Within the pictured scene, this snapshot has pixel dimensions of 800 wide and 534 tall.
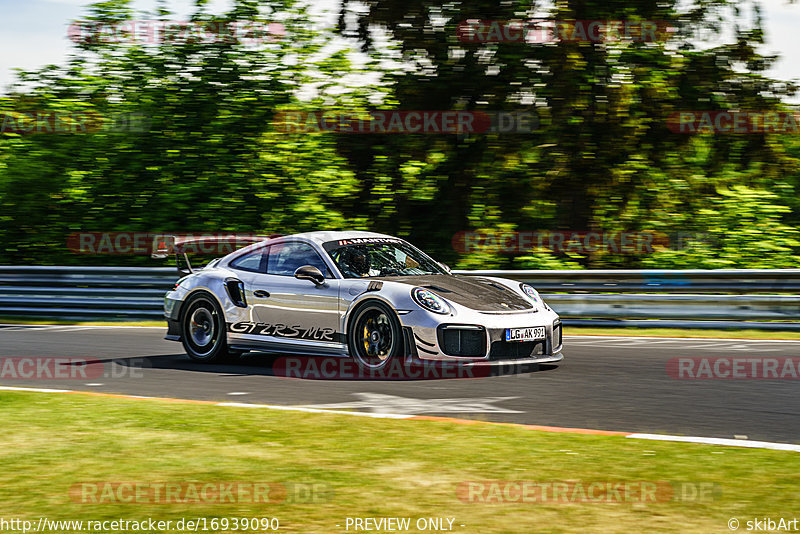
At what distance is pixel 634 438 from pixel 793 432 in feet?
3.36

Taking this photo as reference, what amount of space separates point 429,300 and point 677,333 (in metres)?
4.85

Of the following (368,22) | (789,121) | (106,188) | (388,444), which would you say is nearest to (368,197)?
(368,22)

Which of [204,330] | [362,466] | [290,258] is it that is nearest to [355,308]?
[290,258]

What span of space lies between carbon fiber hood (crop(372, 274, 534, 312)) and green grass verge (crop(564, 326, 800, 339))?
352 centimetres

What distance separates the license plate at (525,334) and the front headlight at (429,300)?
567 millimetres

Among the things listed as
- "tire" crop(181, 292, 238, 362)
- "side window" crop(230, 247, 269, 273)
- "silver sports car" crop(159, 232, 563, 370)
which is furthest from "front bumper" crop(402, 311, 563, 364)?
"tire" crop(181, 292, 238, 362)

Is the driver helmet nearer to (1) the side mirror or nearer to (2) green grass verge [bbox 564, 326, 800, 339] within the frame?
(1) the side mirror

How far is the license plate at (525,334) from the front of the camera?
9016mm

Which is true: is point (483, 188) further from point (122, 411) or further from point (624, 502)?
point (624, 502)

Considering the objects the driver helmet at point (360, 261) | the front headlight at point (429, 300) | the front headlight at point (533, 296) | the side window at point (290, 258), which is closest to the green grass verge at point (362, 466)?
the front headlight at point (429, 300)

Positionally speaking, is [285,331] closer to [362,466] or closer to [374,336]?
[374,336]

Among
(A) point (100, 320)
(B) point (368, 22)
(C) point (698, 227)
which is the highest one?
(B) point (368, 22)

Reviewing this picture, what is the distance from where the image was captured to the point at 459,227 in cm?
1952

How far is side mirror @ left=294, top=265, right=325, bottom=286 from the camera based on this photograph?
32.0ft
